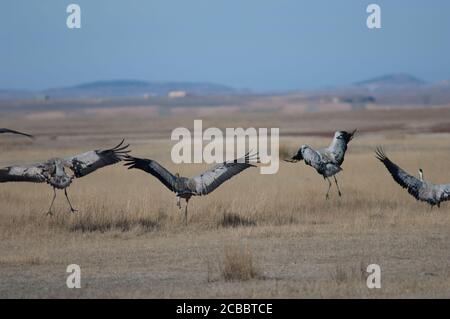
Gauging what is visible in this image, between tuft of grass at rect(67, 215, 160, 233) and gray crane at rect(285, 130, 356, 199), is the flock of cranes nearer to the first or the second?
gray crane at rect(285, 130, 356, 199)

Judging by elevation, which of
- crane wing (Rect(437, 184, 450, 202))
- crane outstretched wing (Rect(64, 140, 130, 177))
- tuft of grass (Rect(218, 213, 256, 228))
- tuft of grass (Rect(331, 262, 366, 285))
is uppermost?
crane outstretched wing (Rect(64, 140, 130, 177))

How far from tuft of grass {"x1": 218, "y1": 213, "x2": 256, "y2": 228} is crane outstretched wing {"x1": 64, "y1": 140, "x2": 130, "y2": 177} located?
2189mm

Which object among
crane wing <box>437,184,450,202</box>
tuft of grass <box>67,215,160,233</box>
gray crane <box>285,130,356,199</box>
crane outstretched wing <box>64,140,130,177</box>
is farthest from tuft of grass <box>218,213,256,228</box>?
crane wing <box>437,184,450,202</box>

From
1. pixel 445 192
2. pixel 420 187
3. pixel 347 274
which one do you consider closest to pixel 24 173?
pixel 347 274

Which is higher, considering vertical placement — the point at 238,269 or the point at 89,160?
the point at 89,160

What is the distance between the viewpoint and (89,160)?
1563 centimetres

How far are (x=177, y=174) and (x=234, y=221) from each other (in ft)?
4.69

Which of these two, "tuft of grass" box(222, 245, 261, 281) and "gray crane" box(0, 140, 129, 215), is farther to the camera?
"gray crane" box(0, 140, 129, 215)

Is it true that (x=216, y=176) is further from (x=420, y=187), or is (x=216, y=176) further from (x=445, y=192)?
(x=445, y=192)

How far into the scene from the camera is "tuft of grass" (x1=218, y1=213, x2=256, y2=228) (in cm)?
1604

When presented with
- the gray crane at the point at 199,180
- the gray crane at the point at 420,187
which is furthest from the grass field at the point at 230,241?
the gray crane at the point at 199,180

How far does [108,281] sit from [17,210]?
7.31 metres

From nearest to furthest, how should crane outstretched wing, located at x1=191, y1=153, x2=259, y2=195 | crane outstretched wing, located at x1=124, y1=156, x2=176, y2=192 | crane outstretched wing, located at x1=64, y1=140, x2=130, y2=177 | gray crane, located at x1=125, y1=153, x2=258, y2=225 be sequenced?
crane outstretched wing, located at x1=124, y1=156, x2=176, y2=192 < gray crane, located at x1=125, y1=153, x2=258, y2=225 < crane outstretched wing, located at x1=64, y1=140, x2=130, y2=177 < crane outstretched wing, located at x1=191, y1=153, x2=259, y2=195
